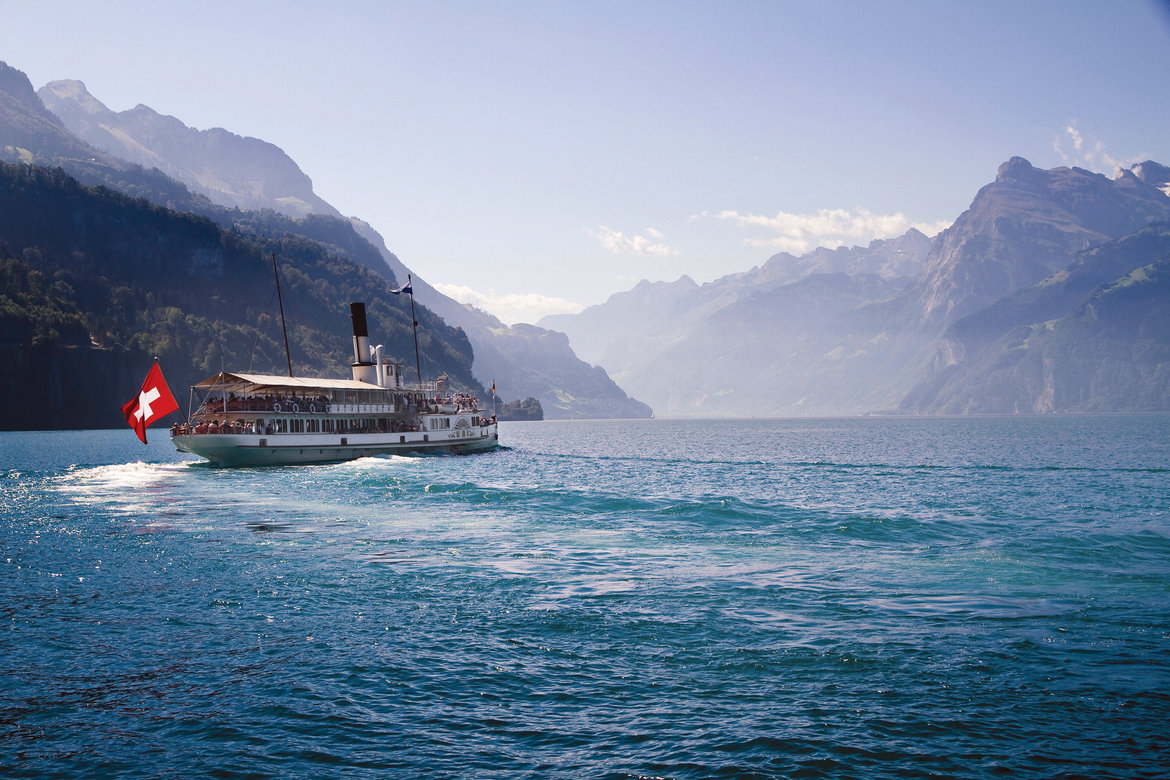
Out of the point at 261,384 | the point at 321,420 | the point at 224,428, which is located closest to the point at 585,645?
the point at 224,428

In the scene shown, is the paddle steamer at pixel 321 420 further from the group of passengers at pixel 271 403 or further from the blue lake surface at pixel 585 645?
the blue lake surface at pixel 585 645

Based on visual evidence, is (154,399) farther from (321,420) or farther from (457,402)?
(457,402)

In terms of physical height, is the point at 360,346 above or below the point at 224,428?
above

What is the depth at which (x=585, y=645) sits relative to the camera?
1736 cm

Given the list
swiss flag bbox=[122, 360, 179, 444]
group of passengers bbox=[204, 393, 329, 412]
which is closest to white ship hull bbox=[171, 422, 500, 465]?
group of passengers bbox=[204, 393, 329, 412]

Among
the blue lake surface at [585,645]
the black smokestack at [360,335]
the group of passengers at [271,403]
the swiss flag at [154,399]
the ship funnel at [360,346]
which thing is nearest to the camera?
the blue lake surface at [585,645]

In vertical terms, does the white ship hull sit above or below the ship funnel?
below

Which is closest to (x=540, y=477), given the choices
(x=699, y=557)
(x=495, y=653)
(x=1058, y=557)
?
(x=699, y=557)

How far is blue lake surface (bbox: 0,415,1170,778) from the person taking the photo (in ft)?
38.8

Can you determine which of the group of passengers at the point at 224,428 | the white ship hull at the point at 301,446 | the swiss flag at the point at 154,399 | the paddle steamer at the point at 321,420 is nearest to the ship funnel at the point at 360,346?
the paddle steamer at the point at 321,420

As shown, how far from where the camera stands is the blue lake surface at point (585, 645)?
466 inches

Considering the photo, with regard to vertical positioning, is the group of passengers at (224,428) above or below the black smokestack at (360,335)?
below

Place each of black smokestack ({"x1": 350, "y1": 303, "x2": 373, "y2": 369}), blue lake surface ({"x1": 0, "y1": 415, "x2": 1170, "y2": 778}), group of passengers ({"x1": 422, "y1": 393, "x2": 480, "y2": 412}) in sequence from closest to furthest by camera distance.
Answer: blue lake surface ({"x1": 0, "y1": 415, "x2": 1170, "y2": 778})
black smokestack ({"x1": 350, "y1": 303, "x2": 373, "y2": 369})
group of passengers ({"x1": 422, "y1": 393, "x2": 480, "y2": 412})

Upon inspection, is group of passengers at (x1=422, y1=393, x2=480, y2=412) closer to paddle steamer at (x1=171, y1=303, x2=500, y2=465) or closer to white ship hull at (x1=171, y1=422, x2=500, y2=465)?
paddle steamer at (x1=171, y1=303, x2=500, y2=465)
